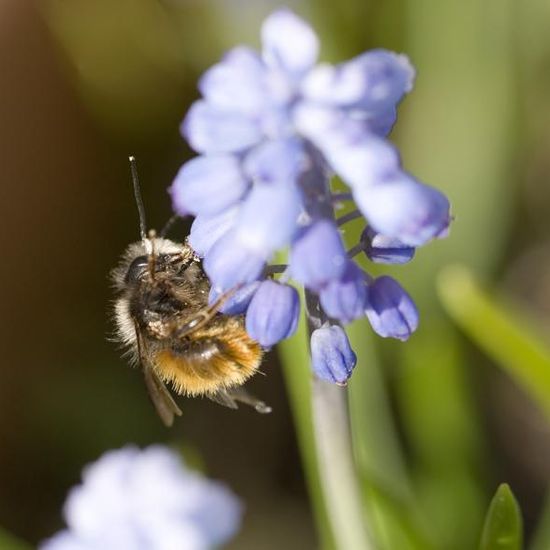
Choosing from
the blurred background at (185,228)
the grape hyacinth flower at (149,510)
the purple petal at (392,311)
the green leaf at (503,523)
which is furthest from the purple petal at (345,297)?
the blurred background at (185,228)

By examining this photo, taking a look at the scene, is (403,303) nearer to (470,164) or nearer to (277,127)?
(277,127)

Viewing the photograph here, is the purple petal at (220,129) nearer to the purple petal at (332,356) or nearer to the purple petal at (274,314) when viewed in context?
the purple petal at (274,314)

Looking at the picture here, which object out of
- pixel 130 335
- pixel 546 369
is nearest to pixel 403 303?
pixel 130 335

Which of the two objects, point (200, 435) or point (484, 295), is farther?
point (200, 435)

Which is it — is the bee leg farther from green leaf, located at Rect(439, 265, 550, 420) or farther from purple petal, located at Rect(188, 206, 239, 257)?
green leaf, located at Rect(439, 265, 550, 420)

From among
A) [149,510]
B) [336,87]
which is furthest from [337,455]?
[149,510]

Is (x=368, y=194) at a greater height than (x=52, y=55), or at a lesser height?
lesser
